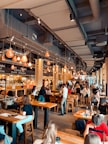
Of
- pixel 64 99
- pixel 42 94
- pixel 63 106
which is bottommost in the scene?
pixel 63 106

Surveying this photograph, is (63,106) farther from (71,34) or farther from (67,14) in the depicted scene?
(67,14)

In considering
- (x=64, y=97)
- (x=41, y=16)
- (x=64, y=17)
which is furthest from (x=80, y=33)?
(x=64, y=97)

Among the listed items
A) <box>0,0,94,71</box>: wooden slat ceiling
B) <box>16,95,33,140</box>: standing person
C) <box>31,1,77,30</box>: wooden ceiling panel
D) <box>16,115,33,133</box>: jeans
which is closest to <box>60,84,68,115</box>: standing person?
<box>16,95,33,140</box>: standing person

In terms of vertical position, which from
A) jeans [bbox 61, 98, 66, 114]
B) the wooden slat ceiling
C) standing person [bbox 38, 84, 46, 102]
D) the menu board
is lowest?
jeans [bbox 61, 98, 66, 114]

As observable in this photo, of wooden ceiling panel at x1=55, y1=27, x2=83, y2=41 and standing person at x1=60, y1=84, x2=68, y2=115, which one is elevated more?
wooden ceiling panel at x1=55, y1=27, x2=83, y2=41

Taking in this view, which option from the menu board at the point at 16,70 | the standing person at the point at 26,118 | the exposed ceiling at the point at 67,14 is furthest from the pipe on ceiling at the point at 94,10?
the menu board at the point at 16,70

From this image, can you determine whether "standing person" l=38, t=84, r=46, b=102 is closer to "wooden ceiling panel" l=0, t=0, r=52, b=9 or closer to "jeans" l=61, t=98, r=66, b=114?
"jeans" l=61, t=98, r=66, b=114

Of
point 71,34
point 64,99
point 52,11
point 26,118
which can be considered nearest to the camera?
point 52,11

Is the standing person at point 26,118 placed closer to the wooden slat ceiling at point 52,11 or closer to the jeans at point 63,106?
the wooden slat ceiling at point 52,11

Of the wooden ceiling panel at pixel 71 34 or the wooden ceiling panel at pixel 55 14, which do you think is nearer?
the wooden ceiling panel at pixel 55 14

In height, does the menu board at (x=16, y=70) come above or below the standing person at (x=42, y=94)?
above

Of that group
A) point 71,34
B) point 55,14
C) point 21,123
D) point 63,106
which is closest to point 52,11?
point 55,14

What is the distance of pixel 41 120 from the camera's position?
22.1ft

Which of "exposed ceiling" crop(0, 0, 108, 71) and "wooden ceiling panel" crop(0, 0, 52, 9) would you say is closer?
"wooden ceiling panel" crop(0, 0, 52, 9)
